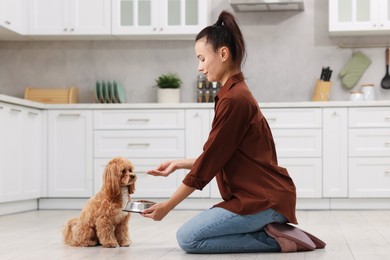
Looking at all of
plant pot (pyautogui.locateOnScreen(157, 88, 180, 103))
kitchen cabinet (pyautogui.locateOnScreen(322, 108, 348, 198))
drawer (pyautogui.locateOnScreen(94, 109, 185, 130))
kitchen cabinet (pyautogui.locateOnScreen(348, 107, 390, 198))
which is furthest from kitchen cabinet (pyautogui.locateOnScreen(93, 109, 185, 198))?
kitchen cabinet (pyautogui.locateOnScreen(348, 107, 390, 198))

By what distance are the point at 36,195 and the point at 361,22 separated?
2977 millimetres

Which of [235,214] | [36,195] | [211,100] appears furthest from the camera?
[211,100]

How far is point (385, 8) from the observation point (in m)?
6.02

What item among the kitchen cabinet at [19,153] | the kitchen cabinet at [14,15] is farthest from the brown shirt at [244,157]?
the kitchen cabinet at [14,15]

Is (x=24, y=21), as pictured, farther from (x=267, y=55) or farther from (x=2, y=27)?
(x=267, y=55)

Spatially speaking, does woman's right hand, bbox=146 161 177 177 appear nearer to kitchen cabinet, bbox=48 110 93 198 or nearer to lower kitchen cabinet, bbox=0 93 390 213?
lower kitchen cabinet, bbox=0 93 390 213

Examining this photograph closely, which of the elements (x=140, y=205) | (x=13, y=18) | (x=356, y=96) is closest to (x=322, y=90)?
(x=356, y=96)

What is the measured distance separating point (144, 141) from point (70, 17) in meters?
1.26

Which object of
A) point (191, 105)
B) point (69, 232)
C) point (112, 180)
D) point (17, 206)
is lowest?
point (17, 206)

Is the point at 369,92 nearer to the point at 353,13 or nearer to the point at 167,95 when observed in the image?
the point at 353,13

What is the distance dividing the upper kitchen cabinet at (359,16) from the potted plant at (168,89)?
1.38 metres

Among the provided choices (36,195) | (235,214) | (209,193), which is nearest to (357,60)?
(209,193)

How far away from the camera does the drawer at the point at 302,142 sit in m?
5.95

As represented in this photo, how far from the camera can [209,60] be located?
3117 millimetres
